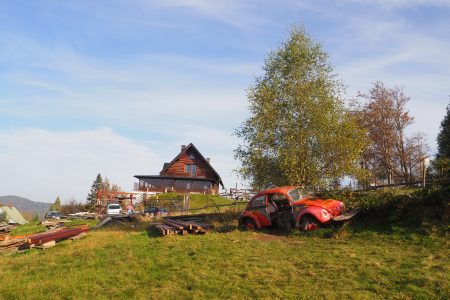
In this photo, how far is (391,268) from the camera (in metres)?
10.4

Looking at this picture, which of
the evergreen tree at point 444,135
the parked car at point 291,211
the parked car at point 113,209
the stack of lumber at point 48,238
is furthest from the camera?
the parked car at point 113,209

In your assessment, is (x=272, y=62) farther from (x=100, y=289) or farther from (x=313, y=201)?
(x=100, y=289)

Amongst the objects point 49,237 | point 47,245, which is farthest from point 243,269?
point 49,237

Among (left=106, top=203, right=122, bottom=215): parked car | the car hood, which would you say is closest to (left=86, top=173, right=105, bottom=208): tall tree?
(left=106, top=203, right=122, bottom=215): parked car

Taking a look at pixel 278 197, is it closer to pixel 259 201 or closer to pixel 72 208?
pixel 259 201

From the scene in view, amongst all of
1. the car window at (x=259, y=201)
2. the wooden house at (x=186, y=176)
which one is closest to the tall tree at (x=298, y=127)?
the car window at (x=259, y=201)

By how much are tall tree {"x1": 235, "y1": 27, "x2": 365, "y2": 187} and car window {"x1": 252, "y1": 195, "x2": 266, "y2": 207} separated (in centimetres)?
317

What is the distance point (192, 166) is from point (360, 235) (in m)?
49.2

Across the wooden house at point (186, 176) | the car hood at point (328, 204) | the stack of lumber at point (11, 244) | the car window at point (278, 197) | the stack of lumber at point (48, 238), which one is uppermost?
the wooden house at point (186, 176)

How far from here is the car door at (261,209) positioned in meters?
Answer: 18.1

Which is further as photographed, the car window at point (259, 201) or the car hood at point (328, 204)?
the car window at point (259, 201)

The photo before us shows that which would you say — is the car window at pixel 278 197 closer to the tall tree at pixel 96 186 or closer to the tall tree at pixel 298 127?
the tall tree at pixel 298 127

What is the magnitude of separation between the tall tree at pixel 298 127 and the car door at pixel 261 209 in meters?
3.21

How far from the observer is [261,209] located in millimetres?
18281
